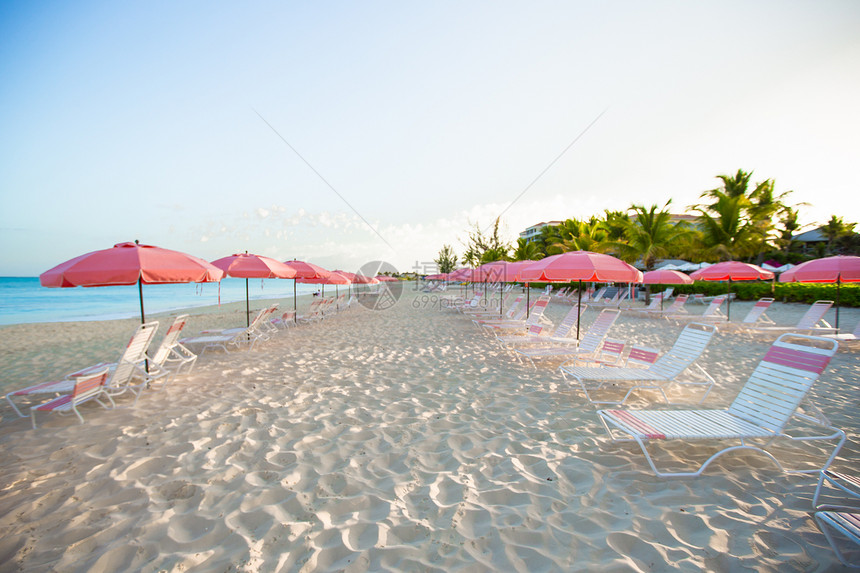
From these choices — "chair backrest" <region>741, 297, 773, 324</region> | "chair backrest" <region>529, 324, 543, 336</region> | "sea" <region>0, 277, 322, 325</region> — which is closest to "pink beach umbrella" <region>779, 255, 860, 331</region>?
"chair backrest" <region>741, 297, 773, 324</region>

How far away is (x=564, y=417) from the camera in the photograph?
3801mm

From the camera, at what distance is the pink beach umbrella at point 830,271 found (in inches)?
286

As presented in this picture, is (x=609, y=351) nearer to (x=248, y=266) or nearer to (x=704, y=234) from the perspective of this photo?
(x=248, y=266)

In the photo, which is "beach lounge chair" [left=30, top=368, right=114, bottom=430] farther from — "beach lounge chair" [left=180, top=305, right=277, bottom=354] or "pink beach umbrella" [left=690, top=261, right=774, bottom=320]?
"pink beach umbrella" [left=690, top=261, right=774, bottom=320]

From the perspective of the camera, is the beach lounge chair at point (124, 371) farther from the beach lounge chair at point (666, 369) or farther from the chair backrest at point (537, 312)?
the chair backrest at point (537, 312)

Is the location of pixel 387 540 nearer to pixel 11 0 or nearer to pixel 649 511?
pixel 649 511

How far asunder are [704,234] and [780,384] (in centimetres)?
2501

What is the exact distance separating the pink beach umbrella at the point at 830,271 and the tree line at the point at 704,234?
12045 millimetres

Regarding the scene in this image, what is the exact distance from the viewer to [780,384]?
2.88 m

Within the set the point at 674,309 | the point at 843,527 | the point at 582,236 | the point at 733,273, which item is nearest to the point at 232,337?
the point at 843,527

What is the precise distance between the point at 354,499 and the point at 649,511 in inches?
78.0

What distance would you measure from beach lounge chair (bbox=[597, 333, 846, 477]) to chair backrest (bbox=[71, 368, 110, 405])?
516 cm

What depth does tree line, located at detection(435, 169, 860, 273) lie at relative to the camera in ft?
64.3

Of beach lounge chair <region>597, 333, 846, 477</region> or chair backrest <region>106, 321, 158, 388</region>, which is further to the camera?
chair backrest <region>106, 321, 158, 388</region>
